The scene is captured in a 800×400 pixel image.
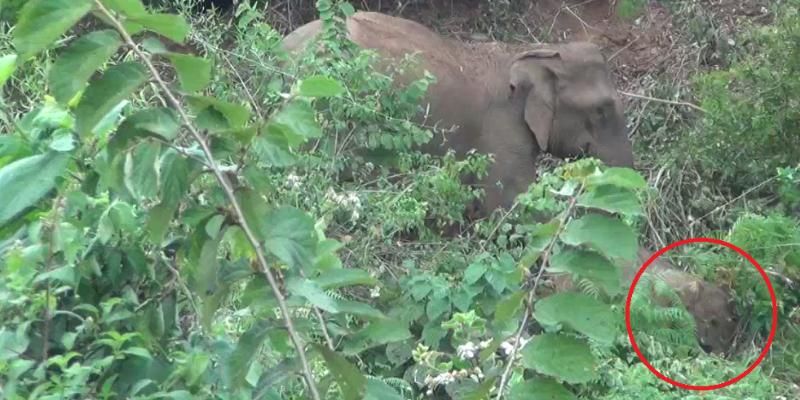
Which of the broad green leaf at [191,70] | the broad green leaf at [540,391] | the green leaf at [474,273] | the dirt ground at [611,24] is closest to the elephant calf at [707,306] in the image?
the green leaf at [474,273]

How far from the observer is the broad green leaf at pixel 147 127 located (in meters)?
1.96

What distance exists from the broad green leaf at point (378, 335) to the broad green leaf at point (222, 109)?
17.6 inches

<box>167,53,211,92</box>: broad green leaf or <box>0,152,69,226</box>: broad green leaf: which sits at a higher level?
<box>167,53,211,92</box>: broad green leaf

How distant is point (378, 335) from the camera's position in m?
2.25

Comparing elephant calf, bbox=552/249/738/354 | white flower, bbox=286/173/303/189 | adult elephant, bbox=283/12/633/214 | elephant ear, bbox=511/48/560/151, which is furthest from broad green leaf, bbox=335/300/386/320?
elephant ear, bbox=511/48/560/151

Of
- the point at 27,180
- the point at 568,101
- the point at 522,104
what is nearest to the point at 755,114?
the point at 568,101

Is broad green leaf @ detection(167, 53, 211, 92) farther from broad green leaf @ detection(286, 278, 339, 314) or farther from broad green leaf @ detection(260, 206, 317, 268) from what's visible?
broad green leaf @ detection(286, 278, 339, 314)

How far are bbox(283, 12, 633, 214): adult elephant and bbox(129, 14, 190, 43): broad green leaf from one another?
228 inches

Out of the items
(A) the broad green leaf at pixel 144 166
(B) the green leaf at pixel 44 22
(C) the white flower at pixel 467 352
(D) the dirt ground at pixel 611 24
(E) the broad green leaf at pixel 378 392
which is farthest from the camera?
(D) the dirt ground at pixel 611 24

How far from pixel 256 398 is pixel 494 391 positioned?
1.68 feet

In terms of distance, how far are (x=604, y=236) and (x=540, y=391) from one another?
0.84ft

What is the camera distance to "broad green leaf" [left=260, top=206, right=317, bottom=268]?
1977mm

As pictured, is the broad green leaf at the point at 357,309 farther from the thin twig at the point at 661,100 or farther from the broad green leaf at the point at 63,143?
the thin twig at the point at 661,100

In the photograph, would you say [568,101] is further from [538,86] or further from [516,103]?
[516,103]
